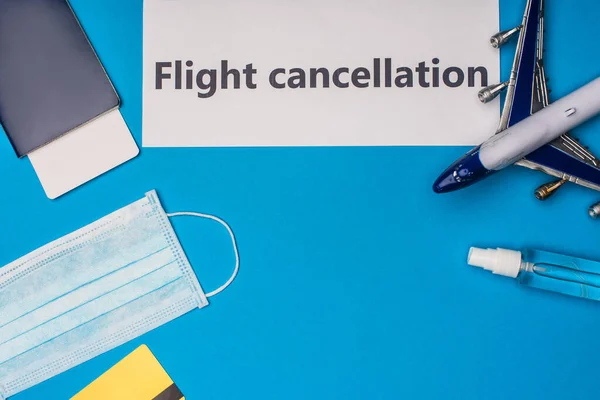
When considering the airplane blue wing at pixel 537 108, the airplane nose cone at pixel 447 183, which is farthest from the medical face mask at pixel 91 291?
the airplane blue wing at pixel 537 108

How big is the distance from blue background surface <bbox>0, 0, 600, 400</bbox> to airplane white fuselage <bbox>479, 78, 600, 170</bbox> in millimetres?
53

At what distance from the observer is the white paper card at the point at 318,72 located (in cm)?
67

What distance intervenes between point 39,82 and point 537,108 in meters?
0.57

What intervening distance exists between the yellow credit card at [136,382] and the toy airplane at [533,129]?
0.38m

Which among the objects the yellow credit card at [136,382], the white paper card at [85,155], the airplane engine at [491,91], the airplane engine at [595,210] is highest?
the airplane engine at [491,91]

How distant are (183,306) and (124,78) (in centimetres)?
28

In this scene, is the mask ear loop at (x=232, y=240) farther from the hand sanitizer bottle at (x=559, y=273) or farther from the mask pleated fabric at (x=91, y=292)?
the hand sanitizer bottle at (x=559, y=273)

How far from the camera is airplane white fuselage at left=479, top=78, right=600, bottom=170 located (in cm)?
59

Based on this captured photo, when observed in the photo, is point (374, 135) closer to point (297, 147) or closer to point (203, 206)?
point (297, 147)

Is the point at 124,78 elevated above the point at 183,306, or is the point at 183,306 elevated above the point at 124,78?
the point at 124,78

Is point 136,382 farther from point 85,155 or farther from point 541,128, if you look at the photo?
point 541,128

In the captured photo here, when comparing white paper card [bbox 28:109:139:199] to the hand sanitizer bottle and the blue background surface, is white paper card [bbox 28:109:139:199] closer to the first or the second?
the blue background surface

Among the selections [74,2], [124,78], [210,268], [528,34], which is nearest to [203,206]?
[210,268]

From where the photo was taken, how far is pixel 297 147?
67 cm
